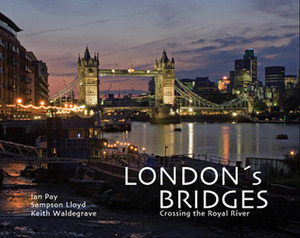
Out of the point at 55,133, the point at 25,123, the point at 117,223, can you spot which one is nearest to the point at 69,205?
the point at 117,223

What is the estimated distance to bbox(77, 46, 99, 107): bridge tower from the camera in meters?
185

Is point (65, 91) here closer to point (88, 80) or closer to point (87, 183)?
point (88, 80)

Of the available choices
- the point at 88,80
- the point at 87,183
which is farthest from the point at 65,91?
the point at 87,183

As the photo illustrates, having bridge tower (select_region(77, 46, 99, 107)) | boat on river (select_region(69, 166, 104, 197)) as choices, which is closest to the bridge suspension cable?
bridge tower (select_region(77, 46, 99, 107))

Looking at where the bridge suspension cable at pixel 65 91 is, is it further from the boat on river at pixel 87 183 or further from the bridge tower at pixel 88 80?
the boat on river at pixel 87 183

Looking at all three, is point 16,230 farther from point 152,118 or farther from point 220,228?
point 152,118

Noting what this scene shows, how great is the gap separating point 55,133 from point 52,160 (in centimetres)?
348

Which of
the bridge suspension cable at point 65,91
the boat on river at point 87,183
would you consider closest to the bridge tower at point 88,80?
the bridge suspension cable at point 65,91

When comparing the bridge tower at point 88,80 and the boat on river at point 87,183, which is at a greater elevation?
the bridge tower at point 88,80

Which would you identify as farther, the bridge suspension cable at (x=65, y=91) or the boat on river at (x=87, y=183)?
the bridge suspension cable at (x=65, y=91)

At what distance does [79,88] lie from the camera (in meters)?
191

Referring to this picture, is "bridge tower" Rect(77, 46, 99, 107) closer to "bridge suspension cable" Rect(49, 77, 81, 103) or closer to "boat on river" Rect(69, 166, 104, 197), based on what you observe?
"bridge suspension cable" Rect(49, 77, 81, 103)

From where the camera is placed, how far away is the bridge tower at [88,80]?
185000 mm

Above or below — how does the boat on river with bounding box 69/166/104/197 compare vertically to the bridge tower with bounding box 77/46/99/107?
below
